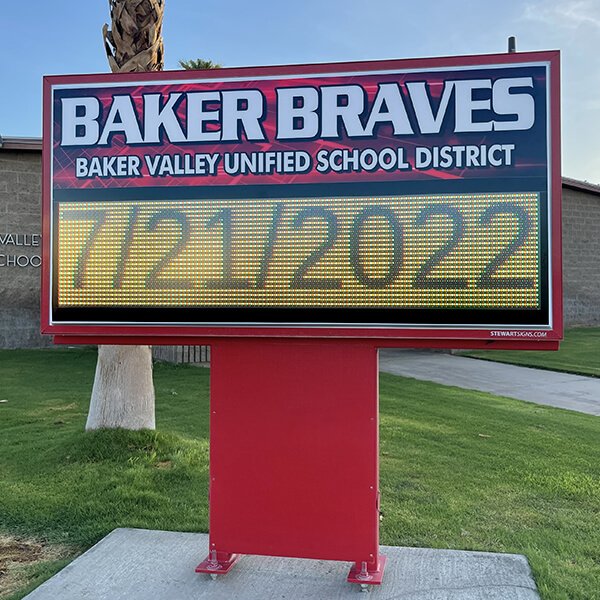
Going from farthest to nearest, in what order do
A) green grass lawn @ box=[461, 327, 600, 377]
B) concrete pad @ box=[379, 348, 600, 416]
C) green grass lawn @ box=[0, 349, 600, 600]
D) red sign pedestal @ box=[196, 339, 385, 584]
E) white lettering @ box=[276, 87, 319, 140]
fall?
green grass lawn @ box=[461, 327, 600, 377], concrete pad @ box=[379, 348, 600, 416], green grass lawn @ box=[0, 349, 600, 600], red sign pedestal @ box=[196, 339, 385, 584], white lettering @ box=[276, 87, 319, 140]

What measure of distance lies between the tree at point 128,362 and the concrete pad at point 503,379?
610 centimetres

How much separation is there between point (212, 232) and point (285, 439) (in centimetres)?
127

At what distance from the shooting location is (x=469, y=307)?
11.9ft

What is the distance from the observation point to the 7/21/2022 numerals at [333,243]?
360 cm

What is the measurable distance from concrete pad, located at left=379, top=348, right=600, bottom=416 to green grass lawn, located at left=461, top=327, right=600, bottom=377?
0.42 m

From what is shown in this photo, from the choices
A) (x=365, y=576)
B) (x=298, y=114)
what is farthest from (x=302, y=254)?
(x=365, y=576)

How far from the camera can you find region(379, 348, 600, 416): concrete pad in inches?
414

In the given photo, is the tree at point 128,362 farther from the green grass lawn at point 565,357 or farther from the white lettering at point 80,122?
the green grass lawn at point 565,357

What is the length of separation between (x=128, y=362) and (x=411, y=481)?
3041mm

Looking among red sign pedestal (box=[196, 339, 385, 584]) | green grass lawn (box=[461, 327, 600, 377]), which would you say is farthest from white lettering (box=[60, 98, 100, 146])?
green grass lawn (box=[461, 327, 600, 377])

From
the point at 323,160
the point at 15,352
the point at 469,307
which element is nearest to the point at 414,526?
the point at 469,307

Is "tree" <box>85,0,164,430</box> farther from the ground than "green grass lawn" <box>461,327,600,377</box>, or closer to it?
farther from the ground

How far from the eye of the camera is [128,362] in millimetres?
6953

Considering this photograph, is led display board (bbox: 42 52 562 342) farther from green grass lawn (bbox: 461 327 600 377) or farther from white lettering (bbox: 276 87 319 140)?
green grass lawn (bbox: 461 327 600 377)
